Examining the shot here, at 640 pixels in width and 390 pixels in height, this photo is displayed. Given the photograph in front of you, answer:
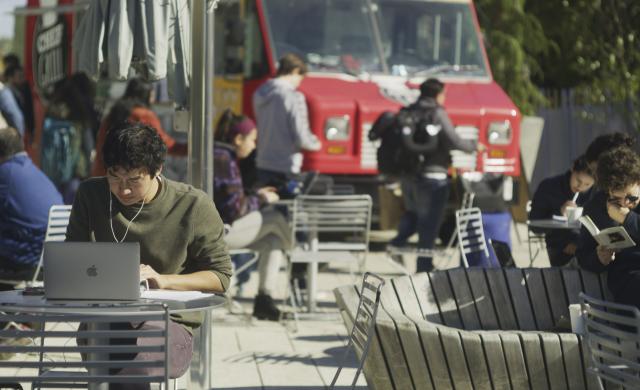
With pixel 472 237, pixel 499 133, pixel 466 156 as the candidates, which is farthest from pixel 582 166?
pixel 499 133

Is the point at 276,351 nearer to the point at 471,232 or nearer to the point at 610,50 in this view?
the point at 471,232

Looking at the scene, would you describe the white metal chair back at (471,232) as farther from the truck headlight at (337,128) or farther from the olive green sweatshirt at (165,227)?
the truck headlight at (337,128)

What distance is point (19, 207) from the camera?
834cm

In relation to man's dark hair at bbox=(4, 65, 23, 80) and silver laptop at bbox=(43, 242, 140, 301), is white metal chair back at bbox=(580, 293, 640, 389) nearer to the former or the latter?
silver laptop at bbox=(43, 242, 140, 301)

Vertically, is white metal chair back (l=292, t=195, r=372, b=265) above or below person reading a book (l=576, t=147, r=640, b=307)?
below

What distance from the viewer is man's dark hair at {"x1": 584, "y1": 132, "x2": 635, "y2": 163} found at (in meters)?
7.98

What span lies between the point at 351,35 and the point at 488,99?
1.59 m

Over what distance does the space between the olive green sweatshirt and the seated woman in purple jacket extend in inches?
153

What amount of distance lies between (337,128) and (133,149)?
28.3ft

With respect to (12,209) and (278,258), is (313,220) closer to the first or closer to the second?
(278,258)

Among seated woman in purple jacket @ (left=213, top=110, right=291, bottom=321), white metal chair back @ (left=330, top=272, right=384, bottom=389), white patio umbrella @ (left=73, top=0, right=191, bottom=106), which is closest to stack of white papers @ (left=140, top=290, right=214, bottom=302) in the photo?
→ white metal chair back @ (left=330, top=272, right=384, bottom=389)

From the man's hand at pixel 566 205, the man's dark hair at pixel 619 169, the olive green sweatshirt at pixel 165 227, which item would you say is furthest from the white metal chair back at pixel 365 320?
the man's hand at pixel 566 205

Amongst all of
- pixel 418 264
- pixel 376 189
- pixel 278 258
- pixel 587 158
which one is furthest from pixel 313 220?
pixel 376 189

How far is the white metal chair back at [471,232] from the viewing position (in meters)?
9.11
